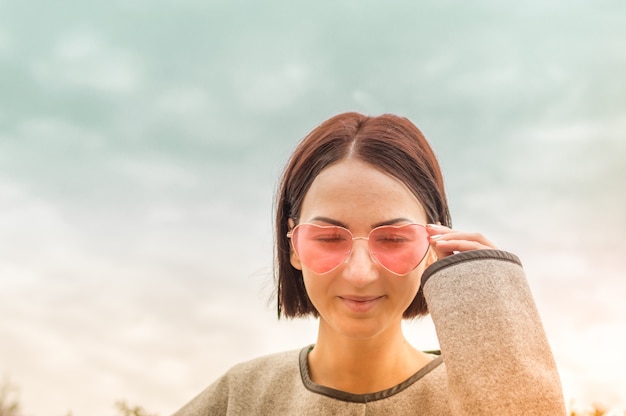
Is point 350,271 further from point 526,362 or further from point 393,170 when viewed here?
point 526,362

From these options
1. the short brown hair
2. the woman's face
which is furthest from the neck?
the short brown hair

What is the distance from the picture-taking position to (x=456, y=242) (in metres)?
2.75

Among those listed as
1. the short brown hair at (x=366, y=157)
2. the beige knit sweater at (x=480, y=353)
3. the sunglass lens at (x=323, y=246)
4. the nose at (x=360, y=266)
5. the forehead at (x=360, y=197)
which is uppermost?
the short brown hair at (x=366, y=157)

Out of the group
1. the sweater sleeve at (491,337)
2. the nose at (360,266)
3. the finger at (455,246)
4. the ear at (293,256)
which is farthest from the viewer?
the ear at (293,256)

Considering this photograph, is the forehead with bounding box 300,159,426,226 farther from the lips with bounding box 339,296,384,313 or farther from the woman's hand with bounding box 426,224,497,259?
the lips with bounding box 339,296,384,313

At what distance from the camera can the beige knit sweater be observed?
2363 millimetres

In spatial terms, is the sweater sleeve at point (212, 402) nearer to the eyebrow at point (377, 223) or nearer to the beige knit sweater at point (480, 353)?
the beige knit sweater at point (480, 353)

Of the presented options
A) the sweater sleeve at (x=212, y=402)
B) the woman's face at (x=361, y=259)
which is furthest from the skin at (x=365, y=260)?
the sweater sleeve at (x=212, y=402)

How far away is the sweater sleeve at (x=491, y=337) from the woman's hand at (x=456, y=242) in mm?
75

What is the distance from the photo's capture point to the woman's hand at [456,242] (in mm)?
→ 2727

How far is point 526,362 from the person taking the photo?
7.88ft

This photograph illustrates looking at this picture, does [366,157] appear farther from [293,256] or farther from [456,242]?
[293,256]

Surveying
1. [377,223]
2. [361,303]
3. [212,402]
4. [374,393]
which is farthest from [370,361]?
[212,402]

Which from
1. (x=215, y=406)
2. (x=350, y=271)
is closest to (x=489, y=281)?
(x=350, y=271)
